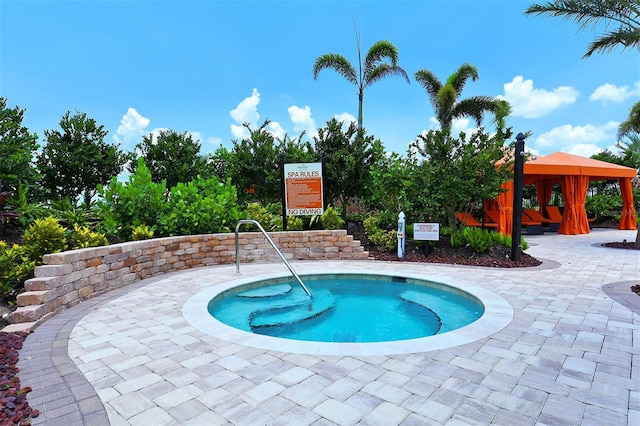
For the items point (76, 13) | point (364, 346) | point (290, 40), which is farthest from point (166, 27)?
point (364, 346)

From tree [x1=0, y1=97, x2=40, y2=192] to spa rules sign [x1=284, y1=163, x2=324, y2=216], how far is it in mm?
5236

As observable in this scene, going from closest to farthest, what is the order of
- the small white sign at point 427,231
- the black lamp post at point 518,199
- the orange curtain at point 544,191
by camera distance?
the black lamp post at point 518,199
the small white sign at point 427,231
the orange curtain at point 544,191

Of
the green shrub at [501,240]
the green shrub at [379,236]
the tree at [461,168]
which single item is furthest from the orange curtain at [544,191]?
the green shrub at [379,236]

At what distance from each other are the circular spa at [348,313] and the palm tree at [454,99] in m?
13.8

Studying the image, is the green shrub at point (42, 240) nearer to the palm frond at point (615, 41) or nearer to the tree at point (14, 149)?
the tree at point (14, 149)

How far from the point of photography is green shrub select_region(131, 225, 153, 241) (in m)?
6.54

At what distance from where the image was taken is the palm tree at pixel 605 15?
252 inches

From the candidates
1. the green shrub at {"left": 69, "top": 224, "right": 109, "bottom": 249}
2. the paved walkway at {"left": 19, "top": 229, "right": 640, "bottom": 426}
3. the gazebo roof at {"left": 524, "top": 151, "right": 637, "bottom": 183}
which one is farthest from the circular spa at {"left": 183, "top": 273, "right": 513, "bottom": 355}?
the gazebo roof at {"left": 524, "top": 151, "right": 637, "bottom": 183}

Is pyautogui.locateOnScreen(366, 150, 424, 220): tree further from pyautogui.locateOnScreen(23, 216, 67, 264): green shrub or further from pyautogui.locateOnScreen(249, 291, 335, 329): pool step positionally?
pyautogui.locateOnScreen(23, 216, 67, 264): green shrub

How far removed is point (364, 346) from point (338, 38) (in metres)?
16.3

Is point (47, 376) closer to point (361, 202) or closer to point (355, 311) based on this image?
point (355, 311)

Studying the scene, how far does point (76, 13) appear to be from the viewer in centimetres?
584

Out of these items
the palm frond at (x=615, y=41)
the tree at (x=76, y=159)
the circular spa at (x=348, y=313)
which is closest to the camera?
the circular spa at (x=348, y=313)

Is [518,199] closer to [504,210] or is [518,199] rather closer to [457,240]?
[457,240]
